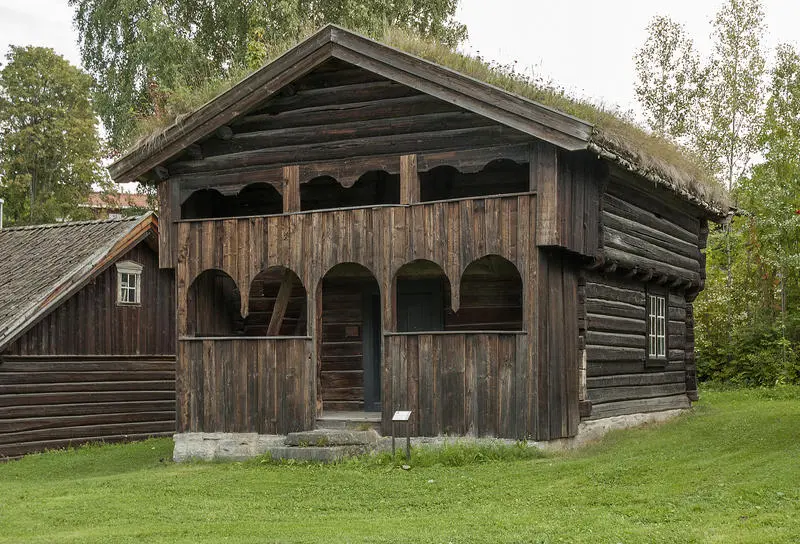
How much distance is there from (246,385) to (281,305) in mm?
1644

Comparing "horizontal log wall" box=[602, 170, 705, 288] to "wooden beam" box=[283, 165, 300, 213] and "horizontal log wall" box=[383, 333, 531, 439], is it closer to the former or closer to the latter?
"horizontal log wall" box=[383, 333, 531, 439]

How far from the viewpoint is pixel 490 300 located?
18.4m

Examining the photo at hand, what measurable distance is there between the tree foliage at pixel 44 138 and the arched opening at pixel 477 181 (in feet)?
94.2

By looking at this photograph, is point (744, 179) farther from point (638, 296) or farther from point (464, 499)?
point (464, 499)

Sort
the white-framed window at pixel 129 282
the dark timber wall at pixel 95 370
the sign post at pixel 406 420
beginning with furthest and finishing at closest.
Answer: the white-framed window at pixel 129 282
the dark timber wall at pixel 95 370
the sign post at pixel 406 420

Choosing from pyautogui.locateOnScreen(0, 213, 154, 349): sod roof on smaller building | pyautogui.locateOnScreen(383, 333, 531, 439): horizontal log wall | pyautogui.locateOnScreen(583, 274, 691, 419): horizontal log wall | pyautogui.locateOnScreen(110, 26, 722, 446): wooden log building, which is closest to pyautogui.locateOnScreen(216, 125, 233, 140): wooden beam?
pyautogui.locateOnScreen(110, 26, 722, 446): wooden log building

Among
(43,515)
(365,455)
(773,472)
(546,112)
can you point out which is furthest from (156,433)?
(773,472)

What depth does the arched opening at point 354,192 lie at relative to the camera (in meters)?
19.3

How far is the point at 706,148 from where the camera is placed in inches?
1458

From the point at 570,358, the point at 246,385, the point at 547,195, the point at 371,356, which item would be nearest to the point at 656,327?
the point at 570,358

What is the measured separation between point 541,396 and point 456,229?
272cm

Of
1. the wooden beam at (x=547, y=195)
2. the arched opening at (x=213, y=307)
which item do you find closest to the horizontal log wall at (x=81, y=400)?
the arched opening at (x=213, y=307)

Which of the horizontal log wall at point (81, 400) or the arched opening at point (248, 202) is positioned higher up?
the arched opening at point (248, 202)

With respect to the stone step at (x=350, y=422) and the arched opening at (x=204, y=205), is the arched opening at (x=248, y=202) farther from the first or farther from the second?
the stone step at (x=350, y=422)
